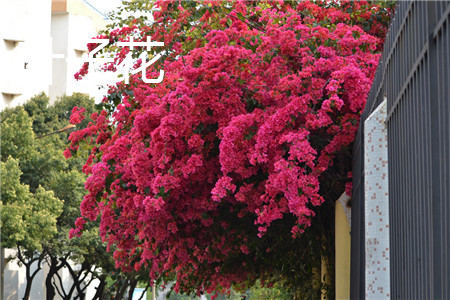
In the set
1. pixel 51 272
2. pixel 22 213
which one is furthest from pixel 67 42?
pixel 22 213

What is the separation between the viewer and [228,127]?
319 inches

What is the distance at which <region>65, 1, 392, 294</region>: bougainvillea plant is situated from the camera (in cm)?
802

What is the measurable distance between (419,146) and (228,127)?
14.2 feet

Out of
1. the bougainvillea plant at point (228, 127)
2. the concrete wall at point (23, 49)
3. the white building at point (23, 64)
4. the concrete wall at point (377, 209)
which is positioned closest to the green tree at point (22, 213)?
the white building at point (23, 64)

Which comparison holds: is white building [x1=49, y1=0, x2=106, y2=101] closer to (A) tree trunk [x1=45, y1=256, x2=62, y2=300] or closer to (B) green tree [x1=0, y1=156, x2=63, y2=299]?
(A) tree trunk [x1=45, y1=256, x2=62, y2=300]

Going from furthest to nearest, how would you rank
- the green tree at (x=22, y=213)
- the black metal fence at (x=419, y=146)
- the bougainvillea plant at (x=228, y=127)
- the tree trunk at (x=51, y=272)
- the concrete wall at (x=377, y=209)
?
the tree trunk at (x=51, y=272) < the green tree at (x=22, y=213) < the bougainvillea plant at (x=228, y=127) < the concrete wall at (x=377, y=209) < the black metal fence at (x=419, y=146)

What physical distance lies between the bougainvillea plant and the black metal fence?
2492 mm

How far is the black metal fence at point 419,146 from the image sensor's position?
324cm

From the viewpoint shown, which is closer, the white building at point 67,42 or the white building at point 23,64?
the white building at point 23,64

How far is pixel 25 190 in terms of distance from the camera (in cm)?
3103

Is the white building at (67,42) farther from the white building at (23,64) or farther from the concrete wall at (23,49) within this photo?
the concrete wall at (23,49)

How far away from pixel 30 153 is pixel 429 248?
32.1 metres

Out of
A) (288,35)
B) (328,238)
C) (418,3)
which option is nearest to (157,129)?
(288,35)

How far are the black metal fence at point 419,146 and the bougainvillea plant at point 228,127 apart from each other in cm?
249
